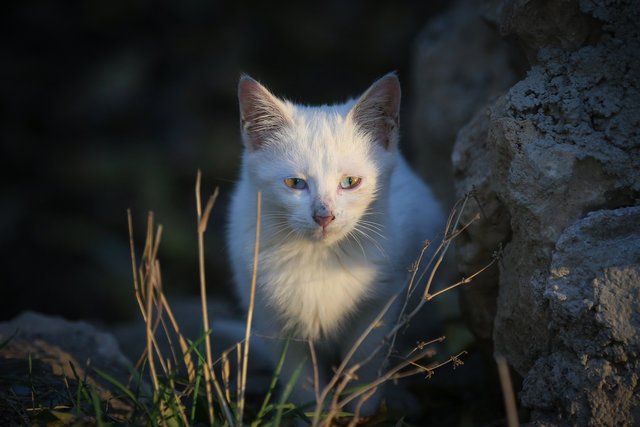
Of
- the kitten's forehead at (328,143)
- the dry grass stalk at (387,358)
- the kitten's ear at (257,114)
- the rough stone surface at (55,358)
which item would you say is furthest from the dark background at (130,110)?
the dry grass stalk at (387,358)

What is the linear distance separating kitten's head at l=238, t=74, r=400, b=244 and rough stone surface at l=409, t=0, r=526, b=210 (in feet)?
4.20

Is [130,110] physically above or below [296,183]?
above

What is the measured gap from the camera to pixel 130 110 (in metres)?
5.06

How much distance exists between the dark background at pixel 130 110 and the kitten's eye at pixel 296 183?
108 inches

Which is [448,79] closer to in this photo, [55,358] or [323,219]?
[323,219]

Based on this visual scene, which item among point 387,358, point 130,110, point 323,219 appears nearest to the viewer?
point 387,358

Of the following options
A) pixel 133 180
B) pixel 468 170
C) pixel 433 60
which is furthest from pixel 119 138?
pixel 468 170

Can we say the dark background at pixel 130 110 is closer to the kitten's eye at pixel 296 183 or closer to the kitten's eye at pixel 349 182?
the kitten's eye at pixel 296 183

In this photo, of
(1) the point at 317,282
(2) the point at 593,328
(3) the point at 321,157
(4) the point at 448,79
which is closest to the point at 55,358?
(1) the point at 317,282

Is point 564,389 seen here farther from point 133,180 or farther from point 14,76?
point 14,76

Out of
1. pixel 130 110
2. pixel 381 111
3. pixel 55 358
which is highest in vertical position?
pixel 381 111

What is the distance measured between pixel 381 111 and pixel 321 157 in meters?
0.39

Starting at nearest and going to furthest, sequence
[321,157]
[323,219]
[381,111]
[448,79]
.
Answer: [323,219], [321,157], [381,111], [448,79]

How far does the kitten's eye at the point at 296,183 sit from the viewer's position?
7.39 feet
